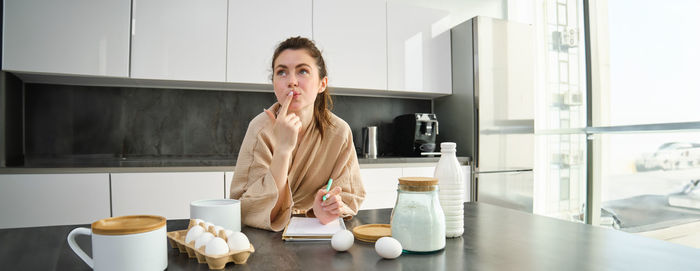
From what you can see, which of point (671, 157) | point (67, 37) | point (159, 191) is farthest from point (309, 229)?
point (671, 157)

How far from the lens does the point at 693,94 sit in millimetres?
2344

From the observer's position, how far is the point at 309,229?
0.87 m

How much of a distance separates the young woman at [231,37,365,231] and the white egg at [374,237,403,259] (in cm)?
26

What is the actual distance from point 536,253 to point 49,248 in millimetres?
971

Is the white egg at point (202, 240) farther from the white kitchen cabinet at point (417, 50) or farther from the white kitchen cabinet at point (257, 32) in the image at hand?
the white kitchen cabinet at point (417, 50)

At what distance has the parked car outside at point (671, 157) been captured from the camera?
7.61 ft

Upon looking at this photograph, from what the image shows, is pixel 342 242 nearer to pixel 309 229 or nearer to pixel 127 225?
pixel 309 229

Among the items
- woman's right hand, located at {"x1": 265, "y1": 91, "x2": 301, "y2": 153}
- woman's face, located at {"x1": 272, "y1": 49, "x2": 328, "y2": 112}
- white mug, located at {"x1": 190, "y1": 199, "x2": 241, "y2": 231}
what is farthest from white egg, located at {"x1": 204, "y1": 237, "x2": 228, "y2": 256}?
woman's face, located at {"x1": 272, "y1": 49, "x2": 328, "y2": 112}

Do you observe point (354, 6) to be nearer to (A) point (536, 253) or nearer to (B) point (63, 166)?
(B) point (63, 166)

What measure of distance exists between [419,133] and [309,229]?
2278mm

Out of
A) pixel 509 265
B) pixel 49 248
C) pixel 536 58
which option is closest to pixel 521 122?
pixel 536 58

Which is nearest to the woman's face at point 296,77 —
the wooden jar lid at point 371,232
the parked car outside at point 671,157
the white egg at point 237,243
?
A: the wooden jar lid at point 371,232

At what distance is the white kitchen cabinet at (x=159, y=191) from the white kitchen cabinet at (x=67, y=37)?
74 cm

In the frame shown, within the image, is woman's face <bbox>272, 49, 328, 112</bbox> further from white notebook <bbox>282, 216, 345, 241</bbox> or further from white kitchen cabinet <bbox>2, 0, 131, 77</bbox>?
white kitchen cabinet <bbox>2, 0, 131, 77</bbox>
